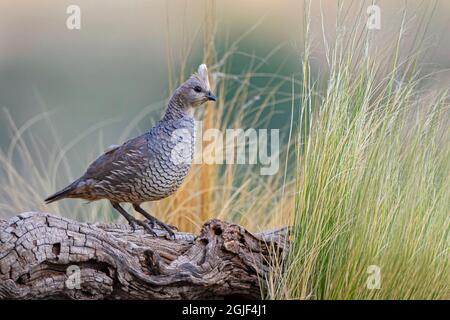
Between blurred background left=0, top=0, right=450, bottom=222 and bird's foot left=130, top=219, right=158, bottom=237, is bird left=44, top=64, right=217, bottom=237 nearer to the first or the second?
bird's foot left=130, top=219, right=158, bottom=237

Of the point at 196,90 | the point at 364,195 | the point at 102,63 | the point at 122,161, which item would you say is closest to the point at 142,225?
the point at 122,161

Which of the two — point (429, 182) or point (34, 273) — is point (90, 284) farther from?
point (429, 182)

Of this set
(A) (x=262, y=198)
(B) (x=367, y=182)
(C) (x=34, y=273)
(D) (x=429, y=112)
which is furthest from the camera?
(A) (x=262, y=198)

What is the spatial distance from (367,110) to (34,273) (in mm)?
1673

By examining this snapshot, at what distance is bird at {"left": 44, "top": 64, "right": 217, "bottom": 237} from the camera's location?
474 centimetres

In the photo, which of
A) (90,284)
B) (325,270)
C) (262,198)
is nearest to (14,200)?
(262,198)

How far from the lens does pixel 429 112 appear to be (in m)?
4.76

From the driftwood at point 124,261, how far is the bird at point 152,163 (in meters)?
0.24

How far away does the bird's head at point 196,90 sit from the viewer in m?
4.97

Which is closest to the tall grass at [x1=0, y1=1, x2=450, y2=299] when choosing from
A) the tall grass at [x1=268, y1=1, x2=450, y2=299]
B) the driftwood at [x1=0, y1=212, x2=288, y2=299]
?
the tall grass at [x1=268, y1=1, x2=450, y2=299]

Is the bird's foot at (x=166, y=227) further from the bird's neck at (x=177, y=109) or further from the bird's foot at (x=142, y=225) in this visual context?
the bird's neck at (x=177, y=109)

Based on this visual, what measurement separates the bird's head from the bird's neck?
20 millimetres

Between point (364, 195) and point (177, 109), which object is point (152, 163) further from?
point (364, 195)

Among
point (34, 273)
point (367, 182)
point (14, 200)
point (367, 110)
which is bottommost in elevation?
point (14, 200)
